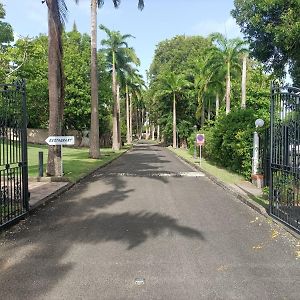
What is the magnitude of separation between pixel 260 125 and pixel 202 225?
24.4ft

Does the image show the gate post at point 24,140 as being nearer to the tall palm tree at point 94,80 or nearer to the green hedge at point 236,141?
the green hedge at point 236,141

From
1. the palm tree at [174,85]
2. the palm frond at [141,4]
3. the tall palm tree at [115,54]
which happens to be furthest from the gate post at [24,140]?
the palm tree at [174,85]

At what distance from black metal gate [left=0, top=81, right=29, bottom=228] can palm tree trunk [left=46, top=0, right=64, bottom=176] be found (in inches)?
287

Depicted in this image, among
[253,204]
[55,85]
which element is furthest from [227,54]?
[253,204]

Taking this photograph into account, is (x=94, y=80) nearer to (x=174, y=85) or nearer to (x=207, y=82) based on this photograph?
(x=207, y=82)

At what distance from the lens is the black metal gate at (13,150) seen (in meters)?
8.91

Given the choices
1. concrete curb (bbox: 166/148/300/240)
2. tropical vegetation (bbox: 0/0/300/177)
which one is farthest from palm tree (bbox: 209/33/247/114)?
concrete curb (bbox: 166/148/300/240)

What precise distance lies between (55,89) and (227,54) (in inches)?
1029

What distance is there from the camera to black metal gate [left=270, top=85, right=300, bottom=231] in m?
8.47

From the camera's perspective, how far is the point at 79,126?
5234 cm

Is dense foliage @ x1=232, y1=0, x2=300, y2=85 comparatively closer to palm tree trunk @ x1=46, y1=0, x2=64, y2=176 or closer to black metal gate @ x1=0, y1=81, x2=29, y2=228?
palm tree trunk @ x1=46, y1=0, x2=64, y2=176

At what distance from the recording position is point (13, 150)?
934 cm

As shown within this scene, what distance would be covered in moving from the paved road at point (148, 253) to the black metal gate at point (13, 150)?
0.44 metres

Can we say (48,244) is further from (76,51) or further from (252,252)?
(76,51)
